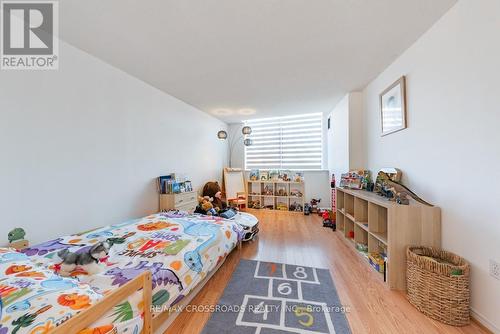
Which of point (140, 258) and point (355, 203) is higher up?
point (355, 203)

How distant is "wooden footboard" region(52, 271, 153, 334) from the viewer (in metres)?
0.71

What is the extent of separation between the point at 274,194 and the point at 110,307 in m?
4.48

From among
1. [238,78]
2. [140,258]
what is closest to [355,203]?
[238,78]

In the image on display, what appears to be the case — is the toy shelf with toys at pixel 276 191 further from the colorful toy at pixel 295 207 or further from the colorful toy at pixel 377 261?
the colorful toy at pixel 377 261

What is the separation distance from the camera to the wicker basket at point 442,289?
1392 mm

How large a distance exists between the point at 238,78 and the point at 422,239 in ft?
9.10

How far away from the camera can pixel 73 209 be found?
2.04 meters

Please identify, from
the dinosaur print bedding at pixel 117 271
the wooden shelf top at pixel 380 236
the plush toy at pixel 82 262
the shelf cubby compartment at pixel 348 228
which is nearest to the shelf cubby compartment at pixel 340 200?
the shelf cubby compartment at pixel 348 228

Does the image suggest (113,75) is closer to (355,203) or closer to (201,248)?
(201,248)

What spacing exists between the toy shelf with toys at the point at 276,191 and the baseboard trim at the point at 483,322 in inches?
137

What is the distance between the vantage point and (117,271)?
1312 mm

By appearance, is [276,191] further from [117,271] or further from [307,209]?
[117,271]

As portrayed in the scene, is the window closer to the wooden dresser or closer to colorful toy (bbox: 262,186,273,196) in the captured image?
colorful toy (bbox: 262,186,273,196)

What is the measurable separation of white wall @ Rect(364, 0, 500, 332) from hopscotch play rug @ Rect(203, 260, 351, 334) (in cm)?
104
